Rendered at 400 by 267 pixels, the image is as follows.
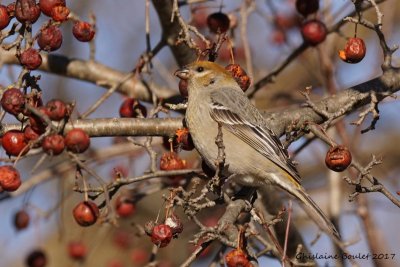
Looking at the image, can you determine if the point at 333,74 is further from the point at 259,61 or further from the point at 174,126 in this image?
the point at 259,61

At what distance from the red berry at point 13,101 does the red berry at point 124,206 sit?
6.02 ft

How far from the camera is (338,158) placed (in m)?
3.90

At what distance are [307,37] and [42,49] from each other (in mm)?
2099

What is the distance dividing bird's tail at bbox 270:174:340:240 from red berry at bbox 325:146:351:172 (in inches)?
16.9

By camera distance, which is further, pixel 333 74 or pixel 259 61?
pixel 259 61

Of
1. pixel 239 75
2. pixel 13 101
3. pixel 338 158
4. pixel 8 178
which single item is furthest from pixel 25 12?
pixel 338 158

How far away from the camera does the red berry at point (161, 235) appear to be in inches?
142

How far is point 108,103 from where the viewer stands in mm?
9359

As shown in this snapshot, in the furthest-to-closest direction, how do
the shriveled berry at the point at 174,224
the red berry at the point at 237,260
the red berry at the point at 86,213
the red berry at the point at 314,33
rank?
1. the red berry at the point at 314,33
2. the red berry at the point at 86,213
3. the shriveled berry at the point at 174,224
4. the red berry at the point at 237,260

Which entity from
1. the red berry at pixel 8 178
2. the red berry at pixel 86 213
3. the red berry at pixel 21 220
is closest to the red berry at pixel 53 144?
the red berry at pixel 8 178

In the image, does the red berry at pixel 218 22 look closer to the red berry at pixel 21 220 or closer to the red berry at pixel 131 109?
the red berry at pixel 131 109

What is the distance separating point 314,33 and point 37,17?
7.13 feet

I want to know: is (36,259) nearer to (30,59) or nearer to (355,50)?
(30,59)

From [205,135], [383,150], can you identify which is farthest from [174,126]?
[383,150]
